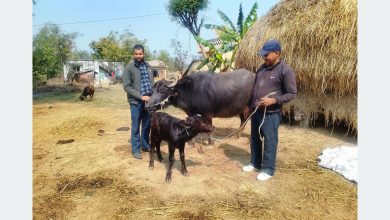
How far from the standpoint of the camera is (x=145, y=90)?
5734 mm

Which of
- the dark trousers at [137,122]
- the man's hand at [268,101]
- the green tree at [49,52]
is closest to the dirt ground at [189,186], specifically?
the dark trousers at [137,122]

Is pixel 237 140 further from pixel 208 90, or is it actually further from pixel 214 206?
pixel 214 206

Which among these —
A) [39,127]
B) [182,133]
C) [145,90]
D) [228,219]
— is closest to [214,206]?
[228,219]

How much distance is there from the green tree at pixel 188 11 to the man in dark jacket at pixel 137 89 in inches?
1113

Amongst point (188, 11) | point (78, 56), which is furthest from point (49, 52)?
point (78, 56)

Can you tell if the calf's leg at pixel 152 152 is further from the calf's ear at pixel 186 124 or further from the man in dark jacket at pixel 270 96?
the man in dark jacket at pixel 270 96

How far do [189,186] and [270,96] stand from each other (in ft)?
5.93

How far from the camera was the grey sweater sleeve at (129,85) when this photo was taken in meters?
5.44

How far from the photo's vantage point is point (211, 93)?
6719 millimetres

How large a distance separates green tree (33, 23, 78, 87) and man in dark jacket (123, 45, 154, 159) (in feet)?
60.0

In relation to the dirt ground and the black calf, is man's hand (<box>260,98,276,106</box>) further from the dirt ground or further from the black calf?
the dirt ground

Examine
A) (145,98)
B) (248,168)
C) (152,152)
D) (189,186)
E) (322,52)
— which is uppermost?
(322,52)

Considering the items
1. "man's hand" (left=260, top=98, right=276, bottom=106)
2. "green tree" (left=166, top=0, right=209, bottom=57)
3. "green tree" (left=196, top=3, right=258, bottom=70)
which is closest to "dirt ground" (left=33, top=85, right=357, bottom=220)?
"man's hand" (left=260, top=98, right=276, bottom=106)

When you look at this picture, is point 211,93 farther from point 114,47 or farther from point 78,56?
point 78,56
